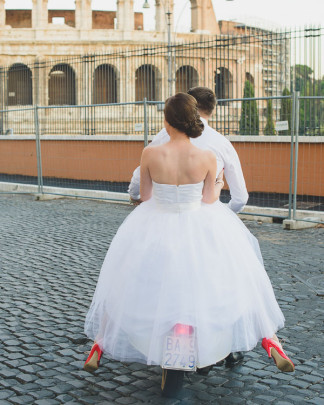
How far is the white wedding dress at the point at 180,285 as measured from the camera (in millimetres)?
3494

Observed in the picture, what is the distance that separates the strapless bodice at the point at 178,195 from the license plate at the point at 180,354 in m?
0.75

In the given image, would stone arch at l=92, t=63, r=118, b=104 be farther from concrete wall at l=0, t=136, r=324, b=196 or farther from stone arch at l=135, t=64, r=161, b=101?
concrete wall at l=0, t=136, r=324, b=196

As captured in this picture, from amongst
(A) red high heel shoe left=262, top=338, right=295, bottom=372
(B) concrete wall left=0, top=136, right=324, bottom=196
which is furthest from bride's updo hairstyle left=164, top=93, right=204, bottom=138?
(B) concrete wall left=0, top=136, right=324, bottom=196

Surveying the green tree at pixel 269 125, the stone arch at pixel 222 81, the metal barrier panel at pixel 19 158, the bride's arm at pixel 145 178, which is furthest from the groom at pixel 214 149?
the metal barrier panel at pixel 19 158

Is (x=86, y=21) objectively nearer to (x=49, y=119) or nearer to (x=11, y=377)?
(x=49, y=119)

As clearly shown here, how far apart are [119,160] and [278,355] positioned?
1091cm

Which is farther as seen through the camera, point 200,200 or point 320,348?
point 320,348

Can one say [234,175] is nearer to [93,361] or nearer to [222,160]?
[222,160]

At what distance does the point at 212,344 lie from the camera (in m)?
3.46

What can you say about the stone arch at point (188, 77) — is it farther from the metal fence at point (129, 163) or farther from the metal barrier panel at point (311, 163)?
the metal barrier panel at point (311, 163)

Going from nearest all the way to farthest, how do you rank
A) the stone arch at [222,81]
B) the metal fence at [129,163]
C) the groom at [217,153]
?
the groom at [217,153]
the metal fence at [129,163]
the stone arch at [222,81]

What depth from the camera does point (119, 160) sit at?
1438 cm

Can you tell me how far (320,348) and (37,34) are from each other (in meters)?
42.2

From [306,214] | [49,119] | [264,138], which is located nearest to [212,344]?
[306,214]
